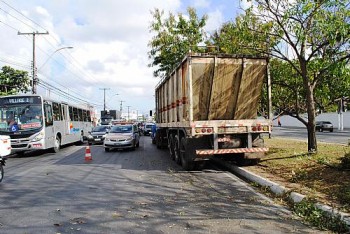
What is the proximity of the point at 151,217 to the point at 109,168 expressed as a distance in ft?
23.2

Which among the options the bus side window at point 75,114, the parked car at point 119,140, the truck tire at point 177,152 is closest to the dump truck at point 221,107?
the truck tire at point 177,152

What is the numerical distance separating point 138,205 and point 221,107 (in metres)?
5.55

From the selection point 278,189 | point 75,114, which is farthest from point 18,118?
point 278,189

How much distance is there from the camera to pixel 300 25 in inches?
412

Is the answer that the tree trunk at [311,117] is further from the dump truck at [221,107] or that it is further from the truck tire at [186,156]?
the truck tire at [186,156]

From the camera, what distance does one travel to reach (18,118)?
1838 centimetres

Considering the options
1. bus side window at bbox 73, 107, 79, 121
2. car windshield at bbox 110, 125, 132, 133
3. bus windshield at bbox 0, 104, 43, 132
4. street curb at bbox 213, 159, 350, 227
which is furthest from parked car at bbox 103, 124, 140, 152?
street curb at bbox 213, 159, 350, 227

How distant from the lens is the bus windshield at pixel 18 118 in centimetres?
1828

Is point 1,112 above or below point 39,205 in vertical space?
above

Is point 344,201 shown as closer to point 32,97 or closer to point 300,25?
point 300,25

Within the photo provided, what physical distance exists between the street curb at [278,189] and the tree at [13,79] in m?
42.4

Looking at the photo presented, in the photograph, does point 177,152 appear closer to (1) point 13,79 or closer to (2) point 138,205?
(2) point 138,205

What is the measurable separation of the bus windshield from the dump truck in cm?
963

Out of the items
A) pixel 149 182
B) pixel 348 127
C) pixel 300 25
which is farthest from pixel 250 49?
pixel 348 127
